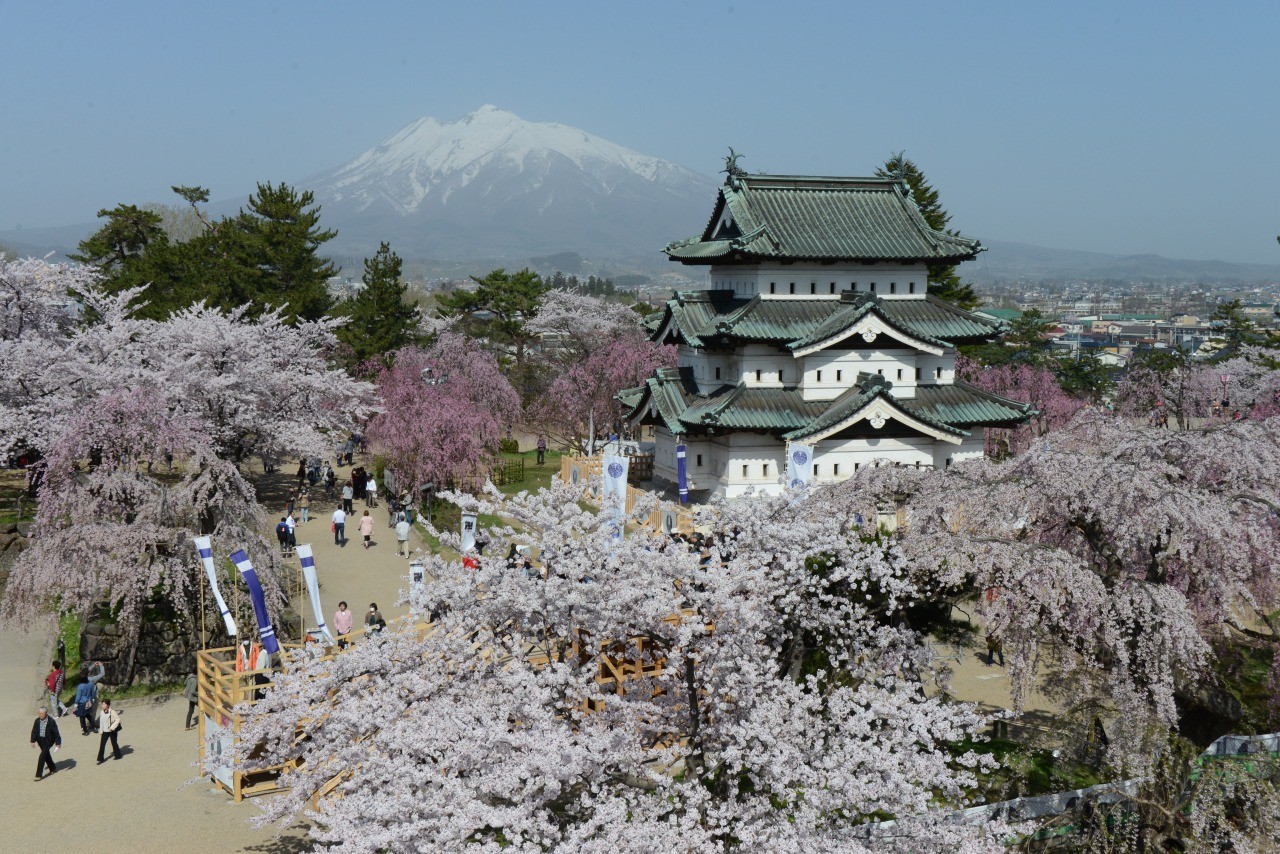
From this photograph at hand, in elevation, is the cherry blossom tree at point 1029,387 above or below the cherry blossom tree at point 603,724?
above

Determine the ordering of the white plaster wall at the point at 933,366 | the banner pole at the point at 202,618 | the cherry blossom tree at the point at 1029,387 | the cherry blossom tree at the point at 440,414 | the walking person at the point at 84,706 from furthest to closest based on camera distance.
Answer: the cherry blossom tree at the point at 1029,387 < the cherry blossom tree at the point at 440,414 < the white plaster wall at the point at 933,366 < the banner pole at the point at 202,618 < the walking person at the point at 84,706

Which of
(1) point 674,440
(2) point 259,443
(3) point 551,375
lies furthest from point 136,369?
(3) point 551,375

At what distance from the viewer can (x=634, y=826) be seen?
1010cm

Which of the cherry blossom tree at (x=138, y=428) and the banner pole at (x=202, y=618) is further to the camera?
the cherry blossom tree at (x=138, y=428)

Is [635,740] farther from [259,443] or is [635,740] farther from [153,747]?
[259,443]

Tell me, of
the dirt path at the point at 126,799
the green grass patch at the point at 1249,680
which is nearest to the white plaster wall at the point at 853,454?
the green grass patch at the point at 1249,680

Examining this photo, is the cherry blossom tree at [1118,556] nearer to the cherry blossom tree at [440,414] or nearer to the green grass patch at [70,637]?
the green grass patch at [70,637]

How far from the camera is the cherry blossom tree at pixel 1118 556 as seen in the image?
1412cm

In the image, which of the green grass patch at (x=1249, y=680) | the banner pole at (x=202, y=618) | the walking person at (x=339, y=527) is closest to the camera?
the green grass patch at (x=1249, y=680)

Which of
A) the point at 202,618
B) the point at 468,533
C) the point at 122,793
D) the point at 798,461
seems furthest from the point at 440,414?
the point at 122,793

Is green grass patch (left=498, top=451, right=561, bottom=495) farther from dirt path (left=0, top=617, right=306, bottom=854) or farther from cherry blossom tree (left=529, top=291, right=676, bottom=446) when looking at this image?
dirt path (left=0, top=617, right=306, bottom=854)

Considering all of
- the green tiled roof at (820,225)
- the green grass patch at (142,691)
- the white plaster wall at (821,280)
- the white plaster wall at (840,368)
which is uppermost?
the green tiled roof at (820,225)

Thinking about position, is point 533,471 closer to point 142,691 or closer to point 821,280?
point 821,280

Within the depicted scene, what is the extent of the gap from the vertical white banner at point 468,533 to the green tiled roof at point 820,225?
13591 mm
